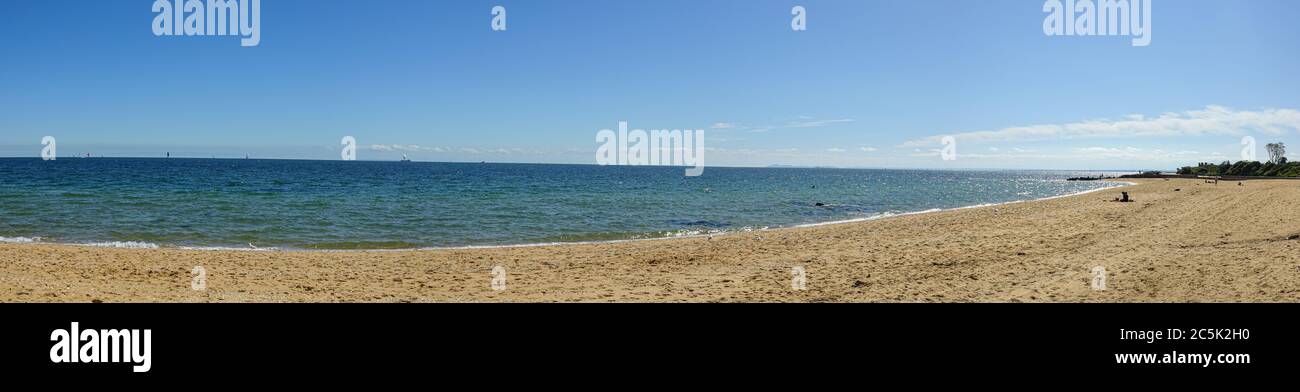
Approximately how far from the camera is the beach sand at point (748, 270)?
10055 millimetres

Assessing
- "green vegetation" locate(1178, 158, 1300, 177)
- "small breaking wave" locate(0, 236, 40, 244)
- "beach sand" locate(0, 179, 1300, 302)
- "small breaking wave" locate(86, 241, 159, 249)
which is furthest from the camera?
"green vegetation" locate(1178, 158, 1300, 177)

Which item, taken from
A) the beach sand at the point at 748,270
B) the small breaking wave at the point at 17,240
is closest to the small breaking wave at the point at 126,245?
the beach sand at the point at 748,270

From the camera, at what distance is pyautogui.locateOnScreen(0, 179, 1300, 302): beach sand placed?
1005 centimetres

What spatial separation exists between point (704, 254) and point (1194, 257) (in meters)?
10.7

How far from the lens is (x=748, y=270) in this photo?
13445 millimetres

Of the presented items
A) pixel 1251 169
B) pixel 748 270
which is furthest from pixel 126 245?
pixel 1251 169

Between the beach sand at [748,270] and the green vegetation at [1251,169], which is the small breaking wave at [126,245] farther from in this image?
the green vegetation at [1251,169]

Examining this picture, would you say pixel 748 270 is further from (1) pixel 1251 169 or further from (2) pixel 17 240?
(1) pixel 1251 169

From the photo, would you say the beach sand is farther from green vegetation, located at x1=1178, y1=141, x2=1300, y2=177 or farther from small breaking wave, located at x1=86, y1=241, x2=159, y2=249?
green vegetation, located at x1=1178, y1=141, x2=1300, y2=177

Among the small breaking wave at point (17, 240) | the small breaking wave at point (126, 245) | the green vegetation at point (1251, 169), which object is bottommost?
the small breaking wave at point (126, 245)

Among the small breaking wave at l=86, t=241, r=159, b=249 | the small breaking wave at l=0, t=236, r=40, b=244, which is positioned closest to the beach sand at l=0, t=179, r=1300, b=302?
the small breaking wave at l=86, t=241, r=159, b=249

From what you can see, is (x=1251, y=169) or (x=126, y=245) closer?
(x=126, y=245)
